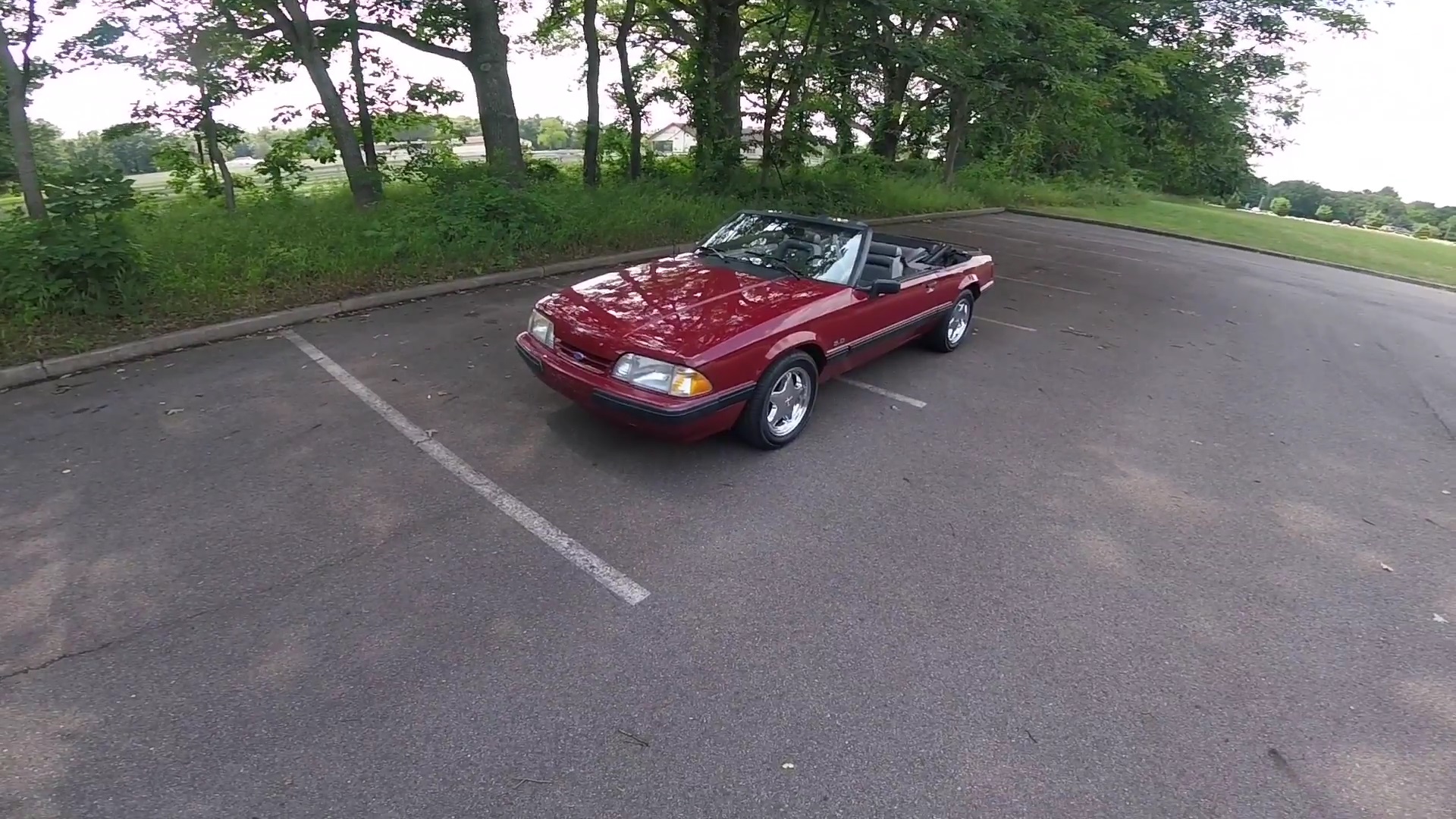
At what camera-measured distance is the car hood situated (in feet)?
12.9

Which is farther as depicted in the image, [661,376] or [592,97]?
[592,97]

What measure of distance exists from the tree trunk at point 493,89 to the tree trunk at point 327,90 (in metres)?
1.73

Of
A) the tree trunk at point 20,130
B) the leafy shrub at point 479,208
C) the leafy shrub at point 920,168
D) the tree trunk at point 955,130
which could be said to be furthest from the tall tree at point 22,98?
the leafy shrub at point 920,168

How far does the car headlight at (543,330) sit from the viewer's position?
4363 millimetres

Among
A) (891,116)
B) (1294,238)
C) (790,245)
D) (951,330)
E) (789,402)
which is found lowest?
(789,402)

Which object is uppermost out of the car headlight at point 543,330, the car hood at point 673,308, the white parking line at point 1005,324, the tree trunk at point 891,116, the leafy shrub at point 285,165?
the tree trunk at point 891,116

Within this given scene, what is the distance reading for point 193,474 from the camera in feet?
12.8

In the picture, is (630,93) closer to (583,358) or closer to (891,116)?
(891,116)

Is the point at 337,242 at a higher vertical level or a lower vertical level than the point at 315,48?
lower

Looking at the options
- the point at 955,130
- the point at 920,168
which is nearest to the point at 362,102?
the point at 955,130

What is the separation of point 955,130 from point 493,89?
1396 cm

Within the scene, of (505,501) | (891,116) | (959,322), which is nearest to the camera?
(505,501)

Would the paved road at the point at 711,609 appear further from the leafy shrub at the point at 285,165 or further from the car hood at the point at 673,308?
the leafy shrub at the point at 285,165

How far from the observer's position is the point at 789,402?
14.8 feet
